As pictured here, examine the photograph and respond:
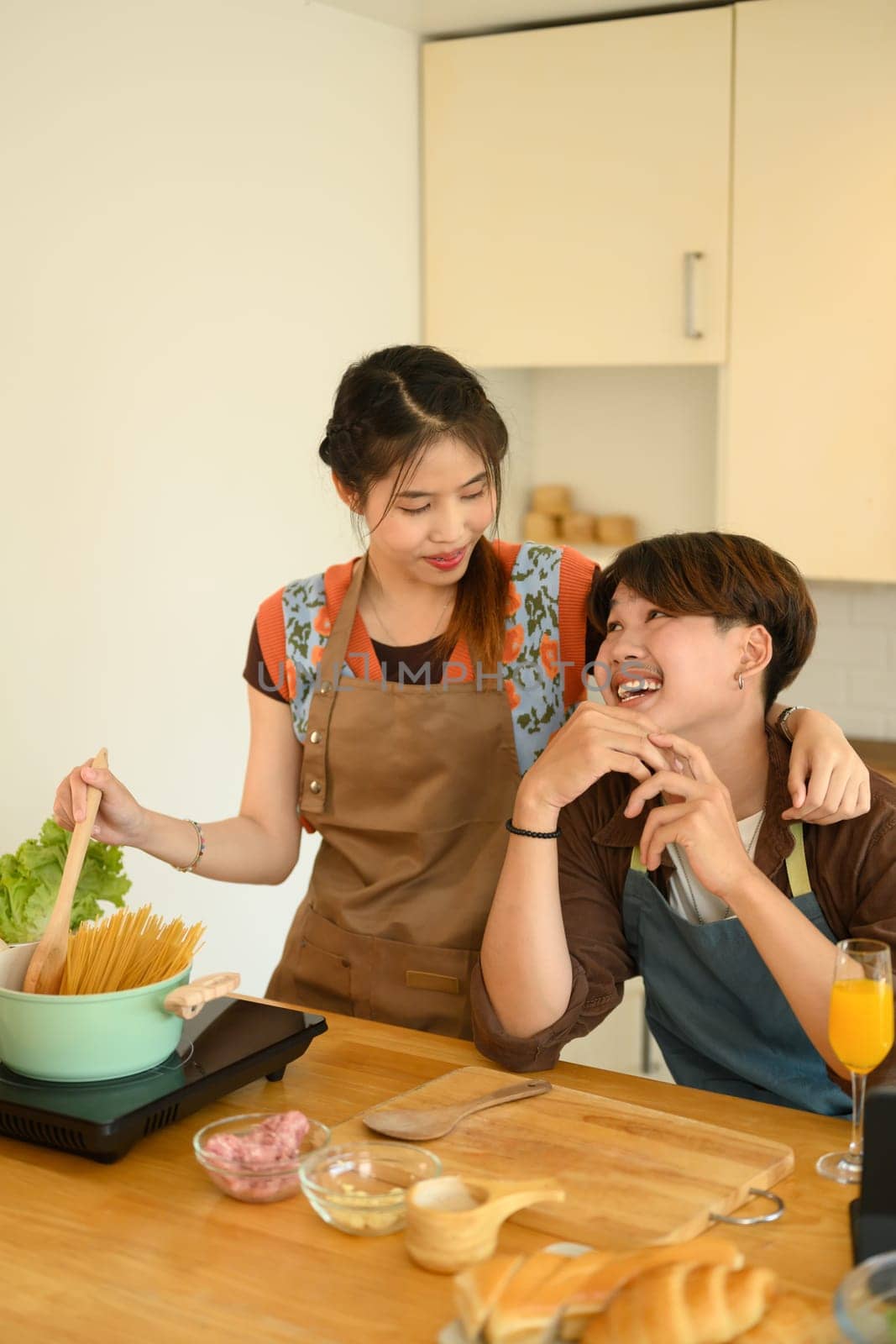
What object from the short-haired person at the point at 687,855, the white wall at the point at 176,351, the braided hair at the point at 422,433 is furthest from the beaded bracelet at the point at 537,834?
the white wall at the point at 176,351

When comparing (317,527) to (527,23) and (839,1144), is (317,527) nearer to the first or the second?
(527,23)

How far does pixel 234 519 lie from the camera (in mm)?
3365

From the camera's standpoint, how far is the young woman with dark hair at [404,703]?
201cm

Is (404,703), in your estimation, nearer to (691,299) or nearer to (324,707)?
(324,707)

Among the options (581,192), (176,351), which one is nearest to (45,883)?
(176,351)

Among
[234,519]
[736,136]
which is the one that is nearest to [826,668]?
[736,136]

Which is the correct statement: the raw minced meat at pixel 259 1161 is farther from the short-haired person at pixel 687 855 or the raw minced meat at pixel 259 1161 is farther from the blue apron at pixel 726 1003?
the blue apron at pixel 726 1003

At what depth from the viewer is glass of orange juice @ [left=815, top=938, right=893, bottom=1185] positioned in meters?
1.38

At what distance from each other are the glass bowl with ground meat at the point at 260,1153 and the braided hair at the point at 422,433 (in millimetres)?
839

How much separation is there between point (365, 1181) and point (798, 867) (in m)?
0.68

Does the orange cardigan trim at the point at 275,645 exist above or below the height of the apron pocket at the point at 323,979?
above

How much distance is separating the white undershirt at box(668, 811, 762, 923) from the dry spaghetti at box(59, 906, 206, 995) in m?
0.60

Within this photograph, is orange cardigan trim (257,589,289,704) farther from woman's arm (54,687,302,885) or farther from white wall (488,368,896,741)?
white wall (488,368,896,741)

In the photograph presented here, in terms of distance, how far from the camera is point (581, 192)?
12.2 ft
